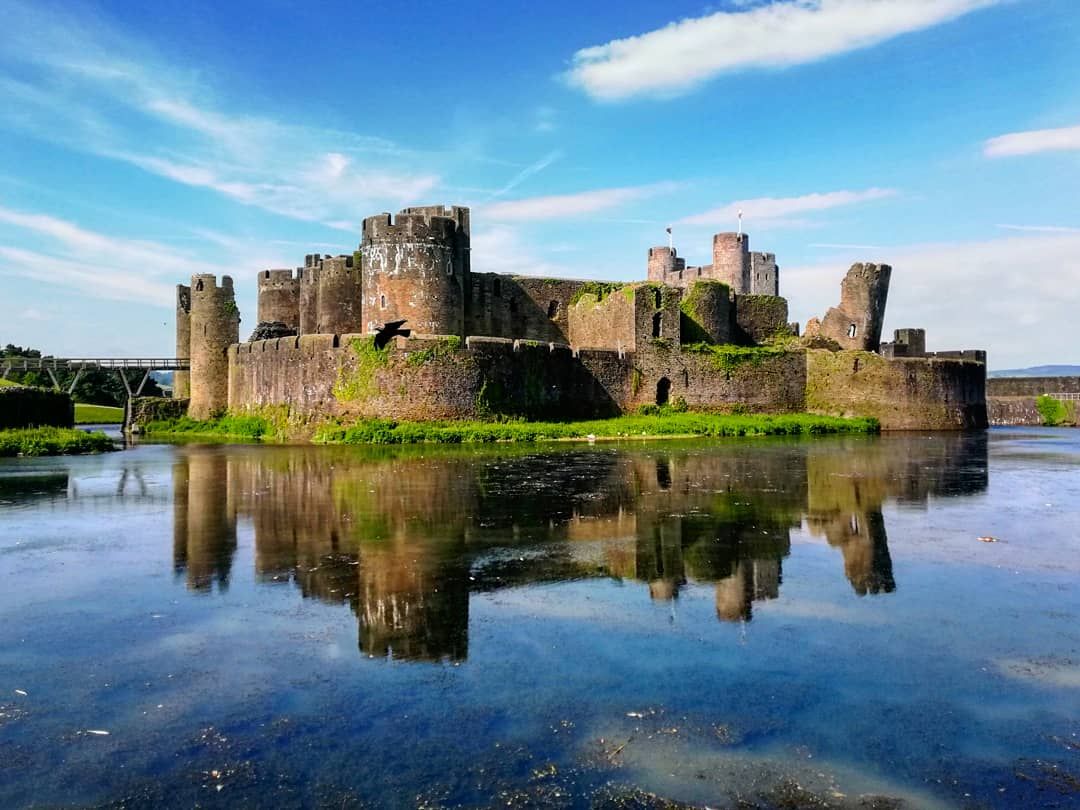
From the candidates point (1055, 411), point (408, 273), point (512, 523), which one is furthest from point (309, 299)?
point (1055, 411)

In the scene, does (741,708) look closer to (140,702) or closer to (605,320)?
(140,702)

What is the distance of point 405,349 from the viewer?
32.8m

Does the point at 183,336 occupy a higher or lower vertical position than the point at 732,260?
lower

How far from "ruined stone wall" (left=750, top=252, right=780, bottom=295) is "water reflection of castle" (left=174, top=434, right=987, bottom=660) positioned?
41.2m

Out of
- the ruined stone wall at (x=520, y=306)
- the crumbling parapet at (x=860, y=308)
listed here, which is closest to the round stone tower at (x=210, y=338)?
→ the ruined stone wall at (x=520, y=306)

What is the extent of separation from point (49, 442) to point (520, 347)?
15809 mm

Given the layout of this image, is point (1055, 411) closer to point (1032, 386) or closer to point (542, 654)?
point (1032, 386)

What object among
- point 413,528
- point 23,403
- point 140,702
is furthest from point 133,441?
point 140,702

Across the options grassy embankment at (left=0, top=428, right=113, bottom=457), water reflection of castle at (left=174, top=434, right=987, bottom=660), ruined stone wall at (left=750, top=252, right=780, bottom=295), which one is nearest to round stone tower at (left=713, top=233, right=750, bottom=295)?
ruined stone wall at (left=750, top=252, right=780, bottom=295)

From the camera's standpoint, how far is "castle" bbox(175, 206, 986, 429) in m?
33.4

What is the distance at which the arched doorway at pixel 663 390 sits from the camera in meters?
40.0

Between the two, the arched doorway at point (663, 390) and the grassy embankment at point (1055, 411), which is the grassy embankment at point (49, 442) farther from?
the grassy embankment at point (1055, 411)

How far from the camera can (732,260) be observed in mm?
62094

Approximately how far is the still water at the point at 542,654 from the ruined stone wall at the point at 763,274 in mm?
49966
